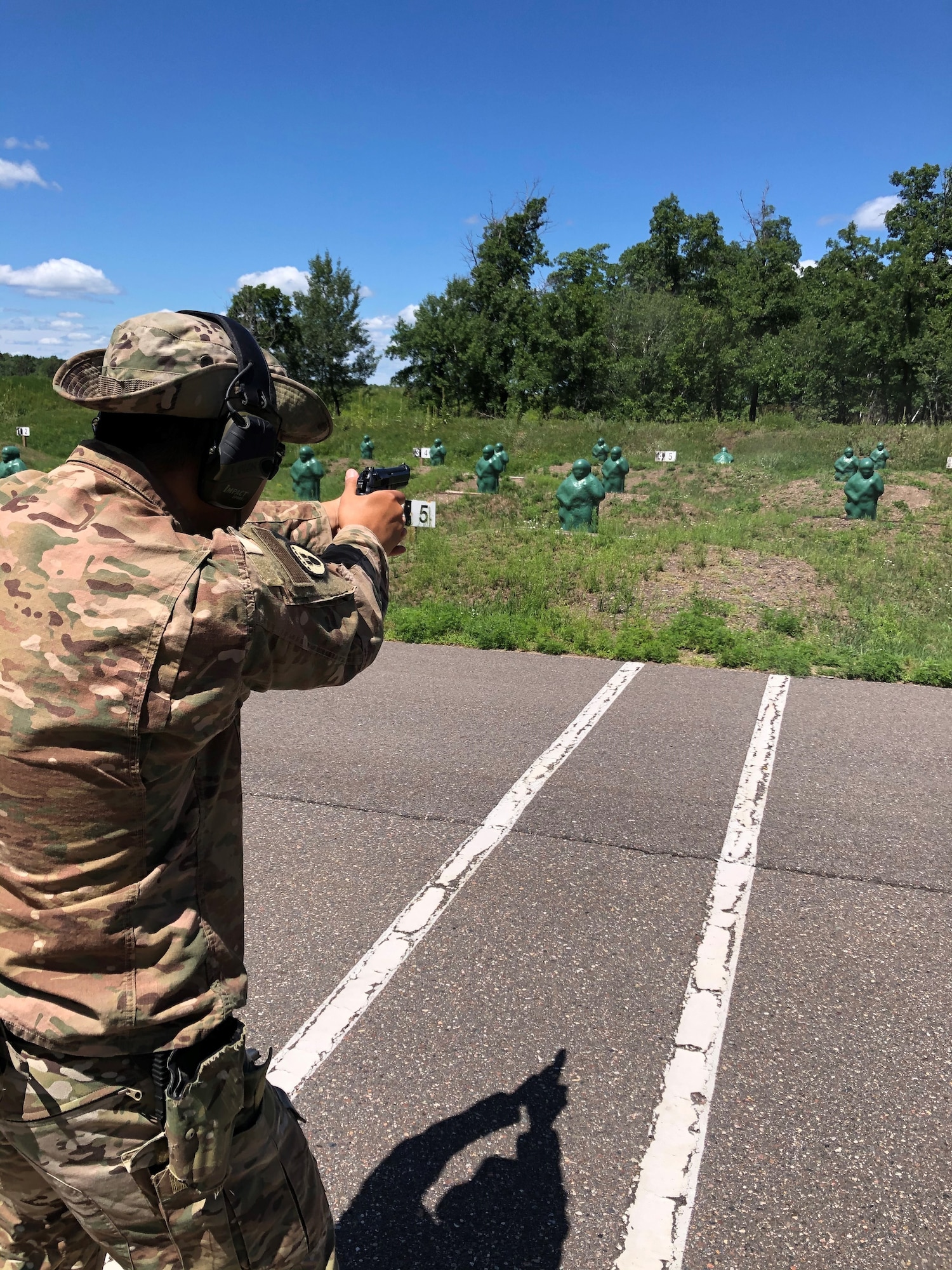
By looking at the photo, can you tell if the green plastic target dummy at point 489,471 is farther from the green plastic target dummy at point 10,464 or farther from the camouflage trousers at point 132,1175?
the camouflage trousers at point 132,1175

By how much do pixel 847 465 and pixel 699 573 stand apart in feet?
36.2

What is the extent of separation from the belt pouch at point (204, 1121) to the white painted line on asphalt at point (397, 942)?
137 centimetres

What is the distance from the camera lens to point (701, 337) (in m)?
51.1

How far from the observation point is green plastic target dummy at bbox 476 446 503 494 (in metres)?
20.0

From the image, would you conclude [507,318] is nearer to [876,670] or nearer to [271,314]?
A: [271,314]

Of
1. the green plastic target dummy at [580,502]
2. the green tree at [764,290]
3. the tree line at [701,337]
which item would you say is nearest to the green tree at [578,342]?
the tree line at [701,337]

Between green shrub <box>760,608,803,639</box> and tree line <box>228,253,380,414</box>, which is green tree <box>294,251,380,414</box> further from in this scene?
green shrub <box>760,608,803,639</box>

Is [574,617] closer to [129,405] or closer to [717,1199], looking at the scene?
[717,1199]

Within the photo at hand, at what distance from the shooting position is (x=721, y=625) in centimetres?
845

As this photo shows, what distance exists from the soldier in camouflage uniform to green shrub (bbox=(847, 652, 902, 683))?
6514 millimetres

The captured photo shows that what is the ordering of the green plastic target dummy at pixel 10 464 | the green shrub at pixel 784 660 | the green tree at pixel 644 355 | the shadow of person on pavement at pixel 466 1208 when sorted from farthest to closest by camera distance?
the green tree at pixel 644 355 < the green plastic target dummy at pixel 10 464 < the green shrub at pixel 784 660 < the shadow of person on pavement at pixel 466 1208

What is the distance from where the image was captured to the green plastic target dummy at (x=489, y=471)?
786 inches

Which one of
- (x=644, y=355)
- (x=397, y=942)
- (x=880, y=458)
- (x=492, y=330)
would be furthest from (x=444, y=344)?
(x=397, y=942)

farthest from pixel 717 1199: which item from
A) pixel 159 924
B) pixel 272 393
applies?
pixel 272 393
